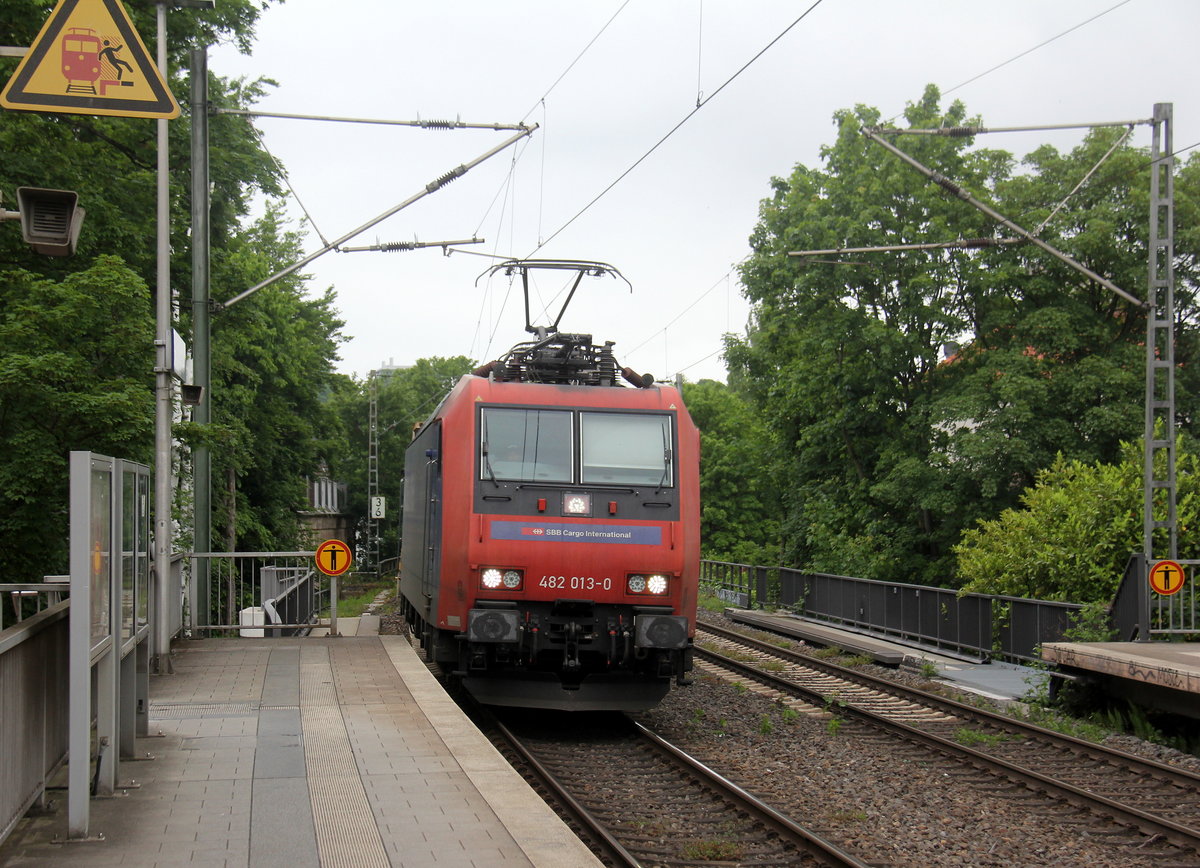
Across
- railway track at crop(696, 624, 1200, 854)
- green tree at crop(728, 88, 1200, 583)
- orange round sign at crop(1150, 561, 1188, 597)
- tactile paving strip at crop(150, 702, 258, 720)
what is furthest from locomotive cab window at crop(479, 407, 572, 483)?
green tree at crop(728, 88, 1200, 583)

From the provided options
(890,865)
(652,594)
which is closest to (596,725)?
(652,594)

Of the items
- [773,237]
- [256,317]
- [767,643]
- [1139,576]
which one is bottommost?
[767,643]

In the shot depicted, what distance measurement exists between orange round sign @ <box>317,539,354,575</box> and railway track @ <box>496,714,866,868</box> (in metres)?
3.62

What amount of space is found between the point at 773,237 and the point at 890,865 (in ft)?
87.5

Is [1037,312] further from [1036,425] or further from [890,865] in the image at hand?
[890,865]

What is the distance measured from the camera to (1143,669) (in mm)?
11297

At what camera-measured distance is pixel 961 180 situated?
28.2 metres

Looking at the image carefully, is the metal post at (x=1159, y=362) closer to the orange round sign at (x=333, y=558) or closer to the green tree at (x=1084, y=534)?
the green tree at (x=1084, y=534)

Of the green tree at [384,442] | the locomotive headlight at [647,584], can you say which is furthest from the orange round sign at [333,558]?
the green tree at [384,442]

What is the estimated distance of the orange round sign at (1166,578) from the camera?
13680 mm

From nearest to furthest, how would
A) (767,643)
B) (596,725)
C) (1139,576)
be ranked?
1. (596,725)
2. (1139,576)
3. (767,643)

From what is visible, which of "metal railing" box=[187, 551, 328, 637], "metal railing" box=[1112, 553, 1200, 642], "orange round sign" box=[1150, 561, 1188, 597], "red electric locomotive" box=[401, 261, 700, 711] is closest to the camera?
"red electric locomotive" box=[401, 261, 700, 711]

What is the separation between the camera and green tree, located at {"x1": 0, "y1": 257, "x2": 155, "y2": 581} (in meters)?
12.9

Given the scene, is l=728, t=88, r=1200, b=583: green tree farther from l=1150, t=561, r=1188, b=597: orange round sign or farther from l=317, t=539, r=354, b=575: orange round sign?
l=317, t=539, r=354, b=575: orange round sign
